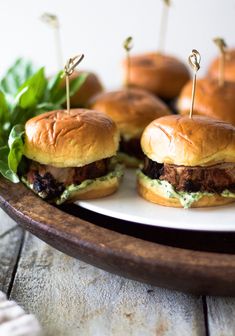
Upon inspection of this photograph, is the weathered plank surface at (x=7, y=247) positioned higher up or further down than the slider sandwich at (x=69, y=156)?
further down

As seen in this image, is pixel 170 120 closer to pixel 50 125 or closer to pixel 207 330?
pixel 50 125

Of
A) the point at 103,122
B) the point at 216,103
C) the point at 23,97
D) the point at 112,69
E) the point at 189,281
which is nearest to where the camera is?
the point at 189,281

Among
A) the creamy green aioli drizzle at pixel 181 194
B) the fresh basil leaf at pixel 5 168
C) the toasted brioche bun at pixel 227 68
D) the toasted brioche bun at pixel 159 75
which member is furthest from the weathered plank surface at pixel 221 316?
the toasted brioche bun at pixel 227 68

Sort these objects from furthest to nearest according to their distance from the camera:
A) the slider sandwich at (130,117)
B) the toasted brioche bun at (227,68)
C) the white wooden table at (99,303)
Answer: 1. the toasted brioche bun at (227,68)
2. the slider sandwich at (130,117)
3. the white wooden table at (99,303)

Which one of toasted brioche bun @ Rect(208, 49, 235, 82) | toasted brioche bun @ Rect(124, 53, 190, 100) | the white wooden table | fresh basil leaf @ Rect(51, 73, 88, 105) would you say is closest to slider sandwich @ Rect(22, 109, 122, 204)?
the white wooden table

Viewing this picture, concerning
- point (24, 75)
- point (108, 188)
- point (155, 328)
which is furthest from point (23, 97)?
point (155, 328)

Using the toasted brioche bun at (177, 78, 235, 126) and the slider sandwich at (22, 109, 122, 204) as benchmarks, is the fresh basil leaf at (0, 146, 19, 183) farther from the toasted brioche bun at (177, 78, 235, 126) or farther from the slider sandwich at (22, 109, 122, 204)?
the toasted brioche bun at (177, 78, 235, 126)

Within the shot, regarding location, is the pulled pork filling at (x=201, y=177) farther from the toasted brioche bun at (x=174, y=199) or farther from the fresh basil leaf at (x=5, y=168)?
the fresh basil leaf at (x=5, y=168)
